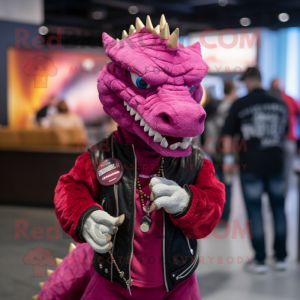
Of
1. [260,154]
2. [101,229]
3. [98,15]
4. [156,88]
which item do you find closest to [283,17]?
[98,15]

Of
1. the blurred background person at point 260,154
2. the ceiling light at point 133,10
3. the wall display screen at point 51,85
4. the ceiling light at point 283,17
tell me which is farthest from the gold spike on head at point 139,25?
the ceiling light at point 283,17

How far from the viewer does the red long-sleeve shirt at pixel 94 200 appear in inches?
46.0

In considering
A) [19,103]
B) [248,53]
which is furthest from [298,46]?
[19,103]

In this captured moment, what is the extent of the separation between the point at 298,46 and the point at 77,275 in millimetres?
9426

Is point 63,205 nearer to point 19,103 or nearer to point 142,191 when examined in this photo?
point 142,191

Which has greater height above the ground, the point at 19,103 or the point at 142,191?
the point at 19,103

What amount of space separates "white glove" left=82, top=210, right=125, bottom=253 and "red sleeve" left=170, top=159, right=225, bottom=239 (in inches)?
7.5

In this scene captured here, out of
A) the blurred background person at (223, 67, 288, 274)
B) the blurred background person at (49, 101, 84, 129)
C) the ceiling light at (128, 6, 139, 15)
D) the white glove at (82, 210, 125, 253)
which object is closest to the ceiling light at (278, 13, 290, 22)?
the ceiling light at (128, 6, 139, 15)

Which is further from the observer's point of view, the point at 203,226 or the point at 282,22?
the point at 282,22

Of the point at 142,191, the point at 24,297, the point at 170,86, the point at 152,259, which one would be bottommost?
the point at 24,297

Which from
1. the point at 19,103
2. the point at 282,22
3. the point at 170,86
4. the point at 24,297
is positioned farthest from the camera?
the point at 282,22

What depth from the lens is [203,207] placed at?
1.18m

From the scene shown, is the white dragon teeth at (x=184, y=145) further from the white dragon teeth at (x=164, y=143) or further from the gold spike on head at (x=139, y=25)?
the gold spike on head at (x=139, y=25)

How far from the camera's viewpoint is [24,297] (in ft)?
7.69
